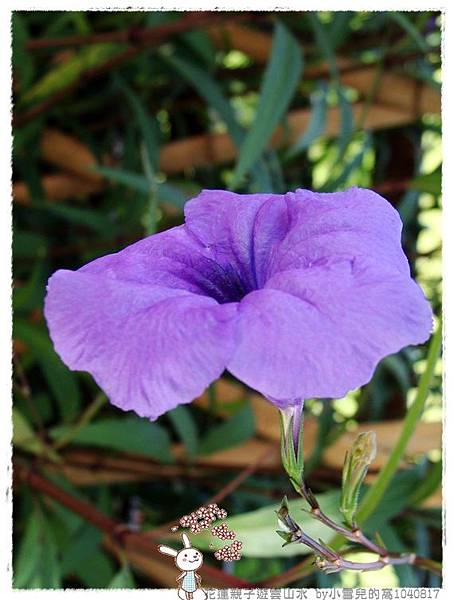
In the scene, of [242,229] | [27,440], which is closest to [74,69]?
[27,440]

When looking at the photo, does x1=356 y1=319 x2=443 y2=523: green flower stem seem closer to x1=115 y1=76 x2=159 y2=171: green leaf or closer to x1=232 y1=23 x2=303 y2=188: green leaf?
x1=232 y1=23 x2=303 y2=188: green leaf

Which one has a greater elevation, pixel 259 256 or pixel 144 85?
pixel 144 85

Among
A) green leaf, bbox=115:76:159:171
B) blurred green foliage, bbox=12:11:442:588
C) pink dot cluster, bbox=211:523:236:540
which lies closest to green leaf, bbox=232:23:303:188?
blurred green foliage, bbox=12:11:442:588

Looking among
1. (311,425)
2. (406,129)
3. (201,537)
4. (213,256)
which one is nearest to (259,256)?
(213,256)

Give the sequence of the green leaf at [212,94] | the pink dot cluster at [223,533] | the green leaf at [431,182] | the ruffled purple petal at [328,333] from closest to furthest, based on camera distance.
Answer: the ruffled purple petal at [328,333] → the pink dot cluster at [223,533] → the green leaf at [431,182] → the green leaf at [212,94]

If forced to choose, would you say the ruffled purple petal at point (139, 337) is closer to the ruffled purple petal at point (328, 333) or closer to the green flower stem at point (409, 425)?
the ruffled purple petal at point (328, 333)

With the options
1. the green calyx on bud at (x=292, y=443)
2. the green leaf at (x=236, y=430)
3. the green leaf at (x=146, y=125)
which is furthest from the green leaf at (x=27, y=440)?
the green calyx on bud at (x=292, y=443)

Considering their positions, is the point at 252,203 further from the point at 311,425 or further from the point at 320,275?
the point at 311,425

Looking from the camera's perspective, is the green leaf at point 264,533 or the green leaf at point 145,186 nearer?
the green leaf at point 264,533
